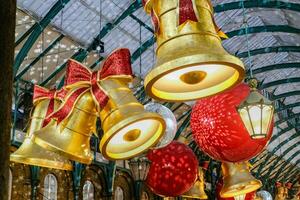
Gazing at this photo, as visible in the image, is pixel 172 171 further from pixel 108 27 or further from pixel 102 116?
pixel 108 27

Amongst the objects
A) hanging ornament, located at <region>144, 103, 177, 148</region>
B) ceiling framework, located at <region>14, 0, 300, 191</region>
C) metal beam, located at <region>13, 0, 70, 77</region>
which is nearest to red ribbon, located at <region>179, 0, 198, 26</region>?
hanging ornament, located at <region>144, 103, 177, 148</region>

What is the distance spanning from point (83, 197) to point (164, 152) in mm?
10637

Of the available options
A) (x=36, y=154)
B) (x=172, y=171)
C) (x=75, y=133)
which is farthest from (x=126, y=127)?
(x=172, y=171)

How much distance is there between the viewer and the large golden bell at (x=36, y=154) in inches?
115

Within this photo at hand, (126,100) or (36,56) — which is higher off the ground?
(36,56)

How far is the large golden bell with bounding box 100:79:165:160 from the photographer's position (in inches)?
90.9

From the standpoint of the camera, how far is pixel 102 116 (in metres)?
2.45

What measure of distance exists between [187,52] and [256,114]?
2.00m

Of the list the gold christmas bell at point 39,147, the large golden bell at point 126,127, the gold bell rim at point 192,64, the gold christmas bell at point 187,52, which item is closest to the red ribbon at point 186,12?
the gold christmas bell at point 187,52

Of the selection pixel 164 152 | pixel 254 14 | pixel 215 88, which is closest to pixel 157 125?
pixel 215 88

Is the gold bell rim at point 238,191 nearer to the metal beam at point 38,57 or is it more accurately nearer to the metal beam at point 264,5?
the metal beam at point 264,5

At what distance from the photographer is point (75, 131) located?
262cm

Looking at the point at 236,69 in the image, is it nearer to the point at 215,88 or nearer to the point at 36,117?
the point at 215,88

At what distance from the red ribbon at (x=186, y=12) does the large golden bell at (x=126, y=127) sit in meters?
0.45
